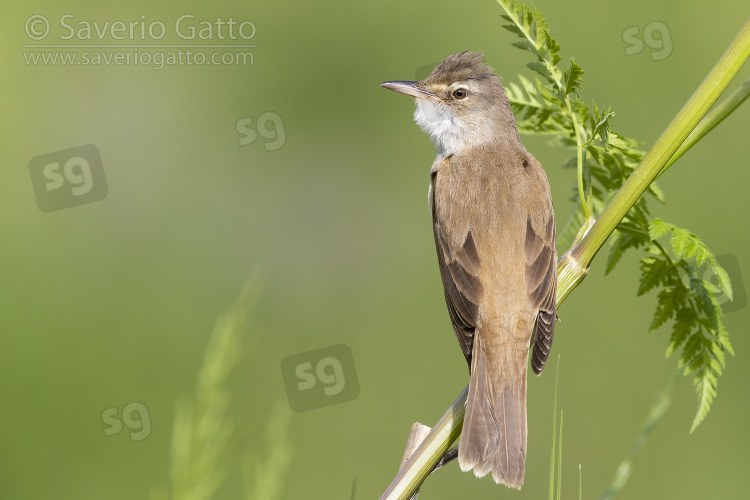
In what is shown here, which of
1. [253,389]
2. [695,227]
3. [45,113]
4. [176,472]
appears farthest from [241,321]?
[45,113]

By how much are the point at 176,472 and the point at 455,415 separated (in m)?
0.78

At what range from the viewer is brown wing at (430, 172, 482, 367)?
9.78ft

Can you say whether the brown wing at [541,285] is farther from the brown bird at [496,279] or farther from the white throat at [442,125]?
the white throat at [442,125]

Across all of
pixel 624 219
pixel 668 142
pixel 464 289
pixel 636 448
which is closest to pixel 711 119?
pixel 668 142

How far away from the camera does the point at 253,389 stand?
5.38 metres

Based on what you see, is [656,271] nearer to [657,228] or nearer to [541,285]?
[657,228]

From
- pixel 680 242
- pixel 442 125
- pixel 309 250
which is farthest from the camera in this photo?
pixel 309 250

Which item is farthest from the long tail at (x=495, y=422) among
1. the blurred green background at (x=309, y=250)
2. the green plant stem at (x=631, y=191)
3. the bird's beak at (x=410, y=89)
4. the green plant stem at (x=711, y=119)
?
the blurred green background at (x=309, y=250)

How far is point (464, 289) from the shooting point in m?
3.01

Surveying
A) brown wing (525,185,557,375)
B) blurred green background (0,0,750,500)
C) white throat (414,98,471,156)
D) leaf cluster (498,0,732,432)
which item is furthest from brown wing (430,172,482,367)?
blurred green background (0,0,750,500)

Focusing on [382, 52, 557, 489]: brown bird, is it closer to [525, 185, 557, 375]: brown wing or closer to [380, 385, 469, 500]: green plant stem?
[525, 185, 557, 375]: brown wing

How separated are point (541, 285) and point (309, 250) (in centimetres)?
331

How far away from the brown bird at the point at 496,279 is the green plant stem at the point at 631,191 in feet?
1.86

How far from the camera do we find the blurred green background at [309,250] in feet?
16.6
